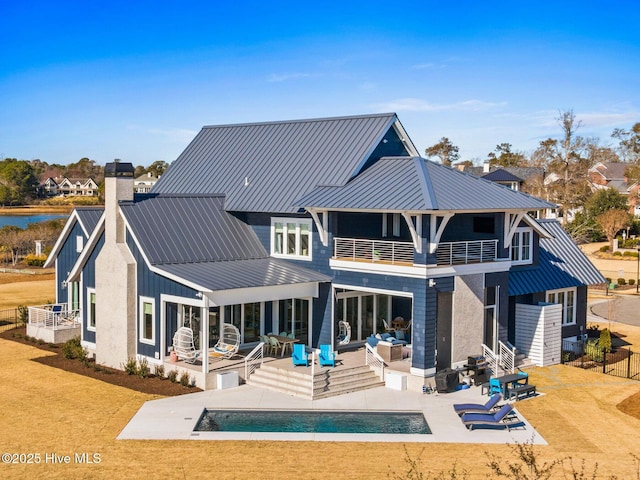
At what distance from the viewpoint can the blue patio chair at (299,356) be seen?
24.5 meters

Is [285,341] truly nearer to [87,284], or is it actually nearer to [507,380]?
[507,380]

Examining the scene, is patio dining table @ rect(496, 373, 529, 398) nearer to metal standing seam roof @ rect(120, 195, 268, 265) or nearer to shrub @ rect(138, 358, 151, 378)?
metal standing seam roof @ rect(120, 195, 268, 265)

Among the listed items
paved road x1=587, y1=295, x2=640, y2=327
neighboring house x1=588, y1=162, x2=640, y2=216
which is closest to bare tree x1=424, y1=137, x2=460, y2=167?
neighboring house x1=588, y1=162, x2=640, y2=216

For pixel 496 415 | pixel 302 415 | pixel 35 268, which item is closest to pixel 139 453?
pixel 302 415

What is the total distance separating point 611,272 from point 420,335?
39968 mm

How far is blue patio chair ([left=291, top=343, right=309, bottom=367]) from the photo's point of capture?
80.5 ft

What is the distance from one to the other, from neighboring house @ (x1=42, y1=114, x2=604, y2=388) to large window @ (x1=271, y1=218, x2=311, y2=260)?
5 centimetres

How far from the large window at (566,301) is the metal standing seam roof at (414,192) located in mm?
4467

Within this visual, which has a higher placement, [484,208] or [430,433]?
[484,208]

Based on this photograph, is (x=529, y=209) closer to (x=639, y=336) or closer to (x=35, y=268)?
(x=639, y=336)

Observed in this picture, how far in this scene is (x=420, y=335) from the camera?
23.8 meters

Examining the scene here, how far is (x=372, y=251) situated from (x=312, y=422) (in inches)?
273

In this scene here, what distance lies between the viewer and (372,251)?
25234 millimetres

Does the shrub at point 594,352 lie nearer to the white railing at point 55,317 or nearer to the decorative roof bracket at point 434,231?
the decorative roof bracket at point 434,231
